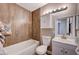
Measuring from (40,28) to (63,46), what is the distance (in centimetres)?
42

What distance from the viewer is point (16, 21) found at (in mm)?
1544

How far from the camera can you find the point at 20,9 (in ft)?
5.07

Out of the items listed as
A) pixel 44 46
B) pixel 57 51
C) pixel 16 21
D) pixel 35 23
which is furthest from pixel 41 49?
pixel 16 21

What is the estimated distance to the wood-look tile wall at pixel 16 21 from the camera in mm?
1474

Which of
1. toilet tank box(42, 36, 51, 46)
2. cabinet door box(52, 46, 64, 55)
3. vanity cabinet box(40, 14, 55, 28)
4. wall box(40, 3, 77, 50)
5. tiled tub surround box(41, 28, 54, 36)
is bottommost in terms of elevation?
cabinet door box(52, 46, 64, 55)

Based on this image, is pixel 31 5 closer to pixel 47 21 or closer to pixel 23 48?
pixel 47 21

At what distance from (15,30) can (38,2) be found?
1.68 ft

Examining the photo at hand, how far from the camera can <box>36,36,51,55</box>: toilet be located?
156 centimetres

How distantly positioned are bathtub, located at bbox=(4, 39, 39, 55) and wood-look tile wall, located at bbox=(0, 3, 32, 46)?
6 centimetres


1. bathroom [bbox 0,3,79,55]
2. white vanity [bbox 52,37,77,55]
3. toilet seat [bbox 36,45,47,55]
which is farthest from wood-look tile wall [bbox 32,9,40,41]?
white vanity [bbox 52,37,77,55]

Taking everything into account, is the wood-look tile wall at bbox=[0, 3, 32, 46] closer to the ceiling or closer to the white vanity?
the ceiling

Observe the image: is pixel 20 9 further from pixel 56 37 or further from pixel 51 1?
pixel 56 37

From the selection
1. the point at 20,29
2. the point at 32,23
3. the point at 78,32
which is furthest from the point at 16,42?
the point at 78,32

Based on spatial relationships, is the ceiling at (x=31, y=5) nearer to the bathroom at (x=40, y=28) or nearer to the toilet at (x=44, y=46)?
the bathroom at (x=40, y=28)
